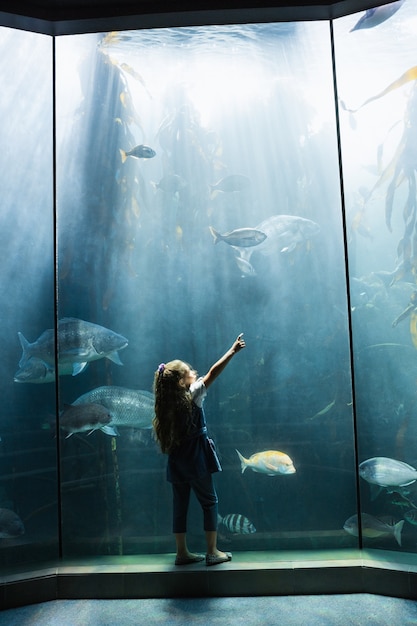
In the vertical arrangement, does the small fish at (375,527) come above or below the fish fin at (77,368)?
below

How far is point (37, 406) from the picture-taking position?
14.5 feet

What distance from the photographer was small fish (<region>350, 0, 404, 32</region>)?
4.44 m

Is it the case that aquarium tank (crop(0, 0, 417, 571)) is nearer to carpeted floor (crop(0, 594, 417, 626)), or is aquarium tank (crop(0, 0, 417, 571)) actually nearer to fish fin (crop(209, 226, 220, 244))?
fish fin (crop(209, 226, 220, 244))

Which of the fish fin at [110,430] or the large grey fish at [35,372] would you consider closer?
the large grey fish at [35,372]

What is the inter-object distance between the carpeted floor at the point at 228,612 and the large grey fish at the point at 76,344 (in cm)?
180

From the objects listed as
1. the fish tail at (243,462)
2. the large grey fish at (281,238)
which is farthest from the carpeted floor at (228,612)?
the large grey fish at (281,238)

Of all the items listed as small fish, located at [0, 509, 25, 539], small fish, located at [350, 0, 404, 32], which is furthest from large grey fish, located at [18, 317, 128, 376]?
small fish, located at [350, 0, 404, 32]

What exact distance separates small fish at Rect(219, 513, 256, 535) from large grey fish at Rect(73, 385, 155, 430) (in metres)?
1.04

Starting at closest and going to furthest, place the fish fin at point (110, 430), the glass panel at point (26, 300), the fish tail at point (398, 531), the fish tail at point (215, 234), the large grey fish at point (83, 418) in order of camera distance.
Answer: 1. the fish tail at point (398, 531)
2. the glass panel at point (26, 300)
3. the large grey fish at point (83, 418)
4. the fish fin at point (110, 430)
5. the fish tail at point (215, 234)

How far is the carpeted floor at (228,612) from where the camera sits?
322 centimetres

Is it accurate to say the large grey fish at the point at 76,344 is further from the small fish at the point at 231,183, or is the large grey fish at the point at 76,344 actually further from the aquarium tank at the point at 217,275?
the small fish at the point at 231,183

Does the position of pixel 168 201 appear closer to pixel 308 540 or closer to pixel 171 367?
pixel 171 367

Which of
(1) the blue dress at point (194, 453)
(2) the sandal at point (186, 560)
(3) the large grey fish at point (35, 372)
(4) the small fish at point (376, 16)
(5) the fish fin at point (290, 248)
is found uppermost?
(4) the small fish at point (376, 16)

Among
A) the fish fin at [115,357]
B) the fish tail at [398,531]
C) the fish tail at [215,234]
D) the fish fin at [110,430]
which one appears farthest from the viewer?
the fish tail at [215,234]
